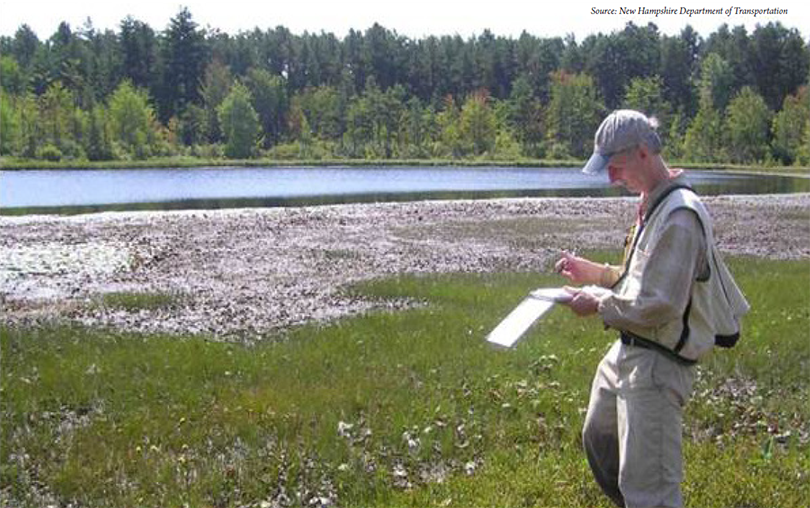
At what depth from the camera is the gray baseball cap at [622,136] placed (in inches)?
220

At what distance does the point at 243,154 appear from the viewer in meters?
160

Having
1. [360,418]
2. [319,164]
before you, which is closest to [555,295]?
[360,418]

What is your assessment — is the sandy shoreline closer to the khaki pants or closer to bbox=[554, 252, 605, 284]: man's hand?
bbox=[554, 252, 605, 284]: man's hand

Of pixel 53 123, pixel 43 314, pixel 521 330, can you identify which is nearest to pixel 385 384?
pixel 521 330

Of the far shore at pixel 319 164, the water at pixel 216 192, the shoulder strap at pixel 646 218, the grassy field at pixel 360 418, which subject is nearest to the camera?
the shoulder strap at pixel 646 218

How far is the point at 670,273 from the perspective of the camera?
17.5 ft

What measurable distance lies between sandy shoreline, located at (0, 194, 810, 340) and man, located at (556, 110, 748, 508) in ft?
34.3

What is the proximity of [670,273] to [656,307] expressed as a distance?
0.23 meters

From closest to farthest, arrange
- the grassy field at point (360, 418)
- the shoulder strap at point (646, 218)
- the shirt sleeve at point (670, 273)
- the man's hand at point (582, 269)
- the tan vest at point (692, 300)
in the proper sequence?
the shirt sleeve at point (670, 273) → the tan vest at point (692, 300) → the shoulder strap at point (646, 218) → the man's hand at point (582, 269) → the grassy field at point (360, 418)

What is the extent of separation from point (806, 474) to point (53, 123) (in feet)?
481

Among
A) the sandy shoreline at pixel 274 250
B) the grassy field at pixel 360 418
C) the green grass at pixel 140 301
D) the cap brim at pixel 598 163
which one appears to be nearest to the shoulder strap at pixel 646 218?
the cap brim at pixel 598 163

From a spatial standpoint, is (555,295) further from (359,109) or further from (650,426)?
(359,109)

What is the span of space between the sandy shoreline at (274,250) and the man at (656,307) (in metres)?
10.4

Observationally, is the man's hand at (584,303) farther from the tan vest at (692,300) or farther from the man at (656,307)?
the tan vest at (692,300)
